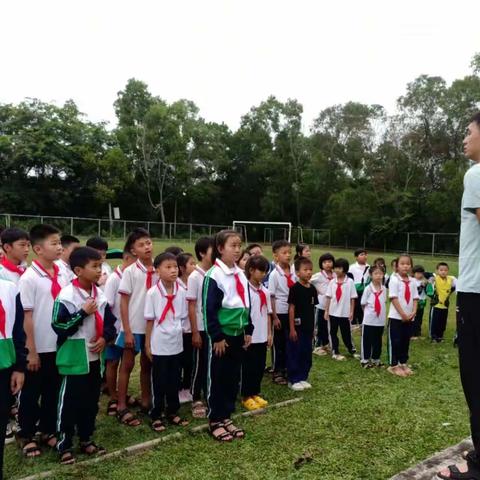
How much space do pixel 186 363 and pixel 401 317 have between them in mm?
3024

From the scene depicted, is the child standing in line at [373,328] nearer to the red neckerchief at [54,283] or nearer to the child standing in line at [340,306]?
the child standing in line at [340,306]

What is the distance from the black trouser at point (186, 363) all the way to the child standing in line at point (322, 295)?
2.86 meters

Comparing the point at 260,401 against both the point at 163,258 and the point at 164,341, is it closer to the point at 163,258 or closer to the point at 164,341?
the point at 164,341

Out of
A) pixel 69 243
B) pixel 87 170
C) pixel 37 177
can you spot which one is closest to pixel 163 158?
pixel 87 170

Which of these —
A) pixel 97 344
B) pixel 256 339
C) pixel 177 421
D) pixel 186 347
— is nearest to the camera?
pixel 97 344

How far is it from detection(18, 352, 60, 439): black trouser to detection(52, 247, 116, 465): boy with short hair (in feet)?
1.10

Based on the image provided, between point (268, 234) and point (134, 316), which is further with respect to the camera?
point (268, 234)

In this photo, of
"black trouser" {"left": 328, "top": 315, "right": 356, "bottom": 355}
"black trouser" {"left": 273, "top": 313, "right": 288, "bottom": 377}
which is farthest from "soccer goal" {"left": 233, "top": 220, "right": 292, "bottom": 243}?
"black trouser" {"left": 273, "top": 313, "right": 288, "bottom": 377}

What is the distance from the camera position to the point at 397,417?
4.34 m

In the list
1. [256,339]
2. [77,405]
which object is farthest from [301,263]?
[77,405]

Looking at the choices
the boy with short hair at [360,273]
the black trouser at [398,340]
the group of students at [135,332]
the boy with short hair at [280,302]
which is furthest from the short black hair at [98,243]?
the boy with short hair at [360,273]

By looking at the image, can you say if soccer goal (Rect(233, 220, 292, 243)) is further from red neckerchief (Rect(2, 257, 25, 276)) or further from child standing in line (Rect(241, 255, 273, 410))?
red neckerchief (Rect(2, 257, 25, 276))

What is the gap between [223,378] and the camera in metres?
4.02

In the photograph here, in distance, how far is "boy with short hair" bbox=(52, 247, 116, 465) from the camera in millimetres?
3428
